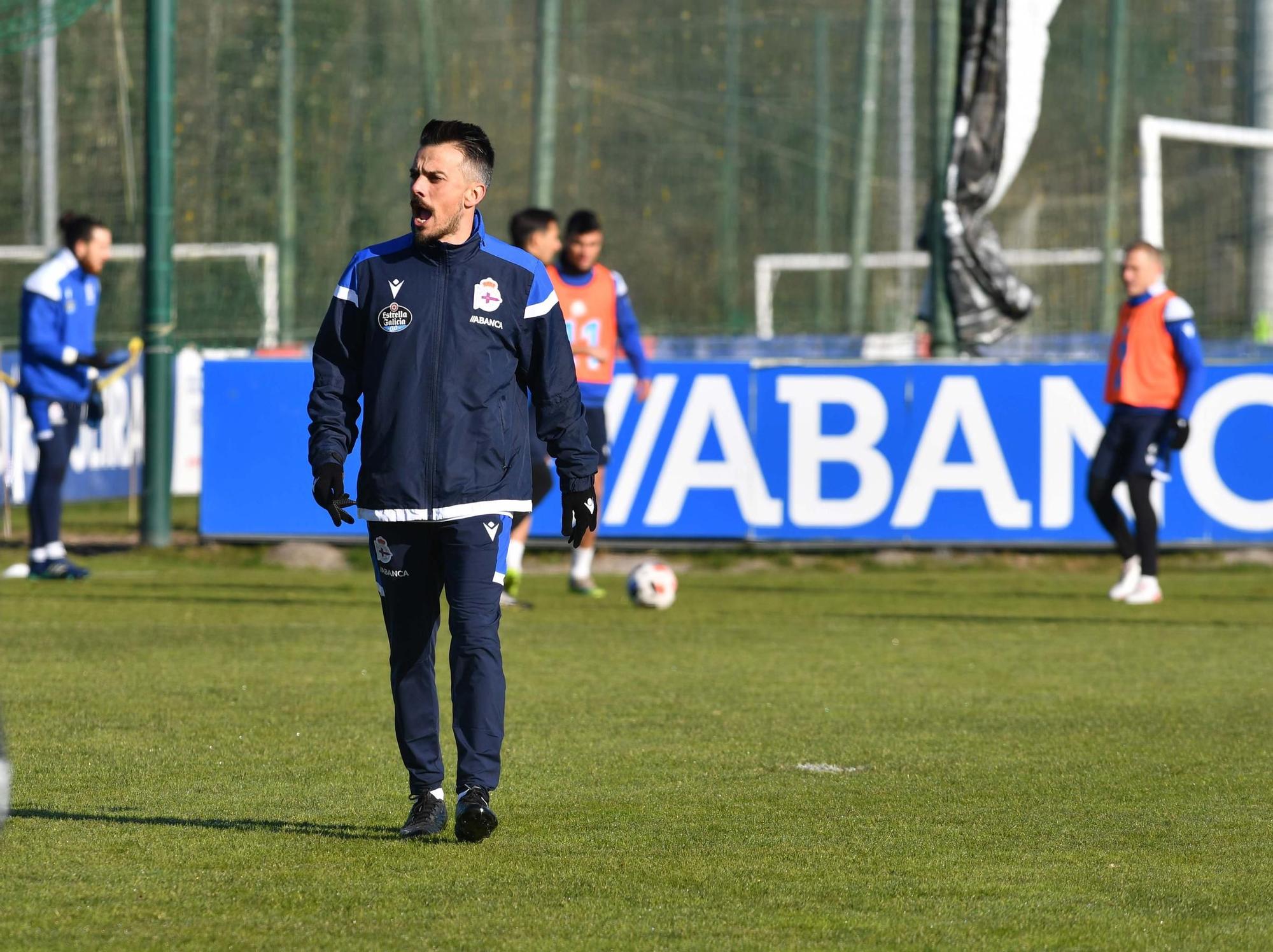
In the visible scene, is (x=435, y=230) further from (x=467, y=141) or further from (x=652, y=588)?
(x=652, y=588)

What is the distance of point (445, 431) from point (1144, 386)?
783cm

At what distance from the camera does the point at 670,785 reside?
21.6 feet

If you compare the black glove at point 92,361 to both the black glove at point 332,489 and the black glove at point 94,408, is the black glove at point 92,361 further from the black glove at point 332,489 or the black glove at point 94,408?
the black glove at point 332,489

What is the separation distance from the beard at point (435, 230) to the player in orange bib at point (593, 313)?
6.31 m

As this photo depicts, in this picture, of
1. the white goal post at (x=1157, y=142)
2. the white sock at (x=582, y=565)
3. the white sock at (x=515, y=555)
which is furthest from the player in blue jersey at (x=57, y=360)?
the white goal post at (x=1157, y=142)

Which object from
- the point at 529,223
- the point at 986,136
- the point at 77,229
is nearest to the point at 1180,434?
the point at 529,223

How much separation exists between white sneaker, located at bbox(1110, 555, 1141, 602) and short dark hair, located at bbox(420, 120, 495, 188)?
804 centimetres

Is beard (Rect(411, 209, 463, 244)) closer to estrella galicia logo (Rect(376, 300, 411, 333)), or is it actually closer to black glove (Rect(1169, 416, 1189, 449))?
estrella galicia logo (Rect(376, 300, 411, 333))

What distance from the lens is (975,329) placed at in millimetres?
16266

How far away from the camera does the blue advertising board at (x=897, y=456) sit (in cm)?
1472

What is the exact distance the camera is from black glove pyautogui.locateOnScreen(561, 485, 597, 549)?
580cm

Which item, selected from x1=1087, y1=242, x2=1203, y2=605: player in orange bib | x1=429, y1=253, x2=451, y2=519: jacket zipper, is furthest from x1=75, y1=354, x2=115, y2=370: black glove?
x1=429, y1=253, x2=451, y2=519: jacket zipper

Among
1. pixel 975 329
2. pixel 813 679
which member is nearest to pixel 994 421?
pixel 975 329

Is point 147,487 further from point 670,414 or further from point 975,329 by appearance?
point 975,329
